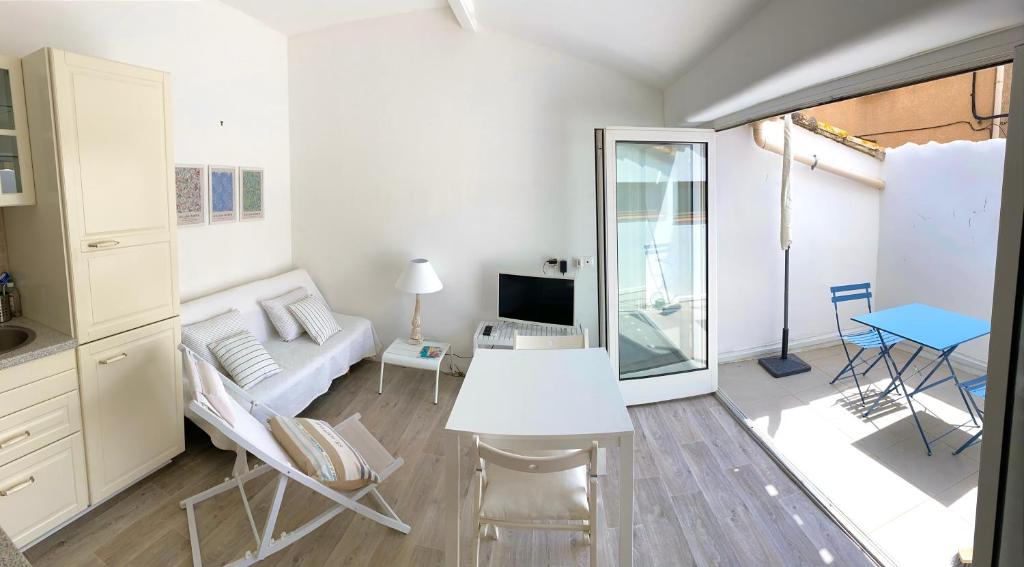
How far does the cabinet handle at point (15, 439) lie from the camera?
7.06 ft

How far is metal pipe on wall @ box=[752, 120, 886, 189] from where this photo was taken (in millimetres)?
4293

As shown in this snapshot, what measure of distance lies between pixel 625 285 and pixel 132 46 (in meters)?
3.55

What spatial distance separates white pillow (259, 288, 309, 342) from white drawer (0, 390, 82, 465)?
5.02 feet

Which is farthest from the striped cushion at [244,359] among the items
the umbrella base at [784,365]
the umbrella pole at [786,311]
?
the umbrella pole at [786,311]

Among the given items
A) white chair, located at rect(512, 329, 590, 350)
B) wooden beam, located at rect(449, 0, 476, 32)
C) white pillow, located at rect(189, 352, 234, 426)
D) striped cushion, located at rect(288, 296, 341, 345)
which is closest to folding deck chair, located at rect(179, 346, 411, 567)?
white pillow, located at rect(189, 352, 234, 426)

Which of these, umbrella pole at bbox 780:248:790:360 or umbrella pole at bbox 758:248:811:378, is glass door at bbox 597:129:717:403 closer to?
umbrella pole at bbox 758:248:811:378

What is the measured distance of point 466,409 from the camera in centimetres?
205

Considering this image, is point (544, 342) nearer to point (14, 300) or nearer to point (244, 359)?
point (244, 359)

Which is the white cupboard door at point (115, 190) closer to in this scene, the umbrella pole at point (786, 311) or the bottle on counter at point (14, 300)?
the bottle on counter at point (14, 300)

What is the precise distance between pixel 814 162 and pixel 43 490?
578 centimetres

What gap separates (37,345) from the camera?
2307mm

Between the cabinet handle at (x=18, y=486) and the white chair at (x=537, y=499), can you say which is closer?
the white chair at (x=537, y=499)

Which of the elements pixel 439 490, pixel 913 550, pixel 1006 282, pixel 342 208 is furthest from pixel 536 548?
pixel 342 208

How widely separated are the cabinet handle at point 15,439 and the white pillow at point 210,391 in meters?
0.69
